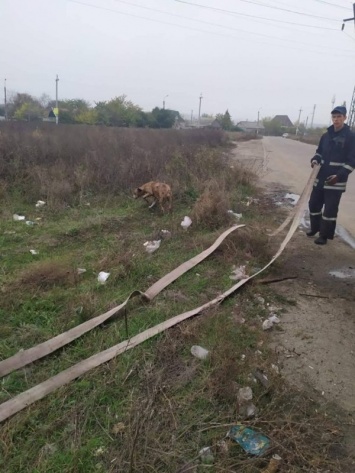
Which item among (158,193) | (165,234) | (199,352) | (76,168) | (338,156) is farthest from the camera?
(76,168)

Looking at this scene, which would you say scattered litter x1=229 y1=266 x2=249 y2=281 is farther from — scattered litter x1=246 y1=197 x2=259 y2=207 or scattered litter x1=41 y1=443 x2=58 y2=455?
scattered litter x1=246 y1=197 x2=259 y2=207

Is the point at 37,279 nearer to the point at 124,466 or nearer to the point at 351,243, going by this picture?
the point at 124,466

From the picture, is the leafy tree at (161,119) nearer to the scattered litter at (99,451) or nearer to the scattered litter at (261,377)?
the scattered litter at (261,377)

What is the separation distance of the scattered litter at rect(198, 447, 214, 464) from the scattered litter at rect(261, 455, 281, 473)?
9.8 inches

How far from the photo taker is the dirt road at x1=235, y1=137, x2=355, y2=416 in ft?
7.70

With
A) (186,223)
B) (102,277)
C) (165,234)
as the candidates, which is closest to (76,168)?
(186,223)

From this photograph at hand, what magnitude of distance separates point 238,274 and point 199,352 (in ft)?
4.66

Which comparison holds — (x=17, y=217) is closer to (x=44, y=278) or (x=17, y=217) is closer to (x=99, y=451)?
(x=44, y=278)

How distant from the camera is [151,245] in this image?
4.60 metres

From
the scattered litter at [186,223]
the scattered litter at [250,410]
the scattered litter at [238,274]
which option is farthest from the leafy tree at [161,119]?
the scattered litter at [250,410]

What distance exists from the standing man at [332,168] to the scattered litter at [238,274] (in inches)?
62.1

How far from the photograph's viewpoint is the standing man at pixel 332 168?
4.36 metres

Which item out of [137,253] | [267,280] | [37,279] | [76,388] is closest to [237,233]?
[267,280]

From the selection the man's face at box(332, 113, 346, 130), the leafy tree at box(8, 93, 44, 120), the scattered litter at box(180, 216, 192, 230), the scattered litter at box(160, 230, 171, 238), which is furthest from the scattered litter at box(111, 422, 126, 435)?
the leafy tree at box(8, 93, 44, 120)
